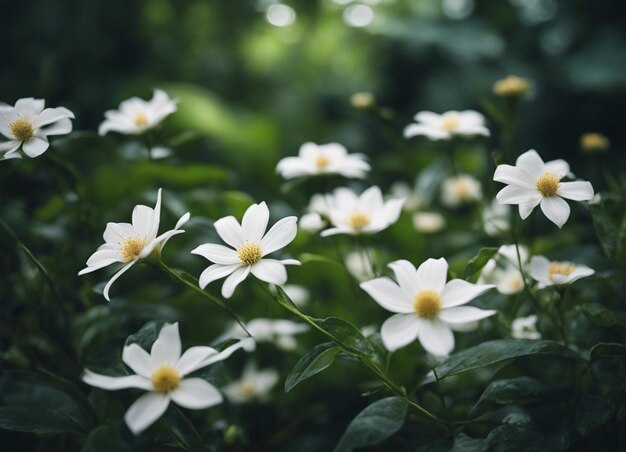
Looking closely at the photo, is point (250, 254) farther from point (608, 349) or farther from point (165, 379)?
point (608, 349)

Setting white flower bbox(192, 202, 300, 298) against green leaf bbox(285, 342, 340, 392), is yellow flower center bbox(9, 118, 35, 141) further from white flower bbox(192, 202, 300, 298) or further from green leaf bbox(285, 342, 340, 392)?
green leaf bbox(285, 342, 340, 392)

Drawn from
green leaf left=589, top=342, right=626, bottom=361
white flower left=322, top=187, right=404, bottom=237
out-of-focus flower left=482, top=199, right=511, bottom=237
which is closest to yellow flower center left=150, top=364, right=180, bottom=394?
white flower left=322, top=187, right=404, bottom=237

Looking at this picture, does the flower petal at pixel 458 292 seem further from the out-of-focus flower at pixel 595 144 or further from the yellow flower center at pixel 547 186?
the out-of-focus flower at pixel 595 144

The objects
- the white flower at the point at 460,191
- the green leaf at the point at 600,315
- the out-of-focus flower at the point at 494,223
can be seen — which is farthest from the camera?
the white flower at the point at 460,191

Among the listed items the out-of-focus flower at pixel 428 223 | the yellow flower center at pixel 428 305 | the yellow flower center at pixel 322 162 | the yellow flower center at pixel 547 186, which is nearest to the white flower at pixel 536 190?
the yellow flower center at pixel 547 186

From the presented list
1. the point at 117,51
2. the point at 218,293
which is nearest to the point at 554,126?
the point at 218,293

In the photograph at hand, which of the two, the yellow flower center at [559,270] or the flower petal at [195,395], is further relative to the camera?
the yellow flower center at [559,270]
